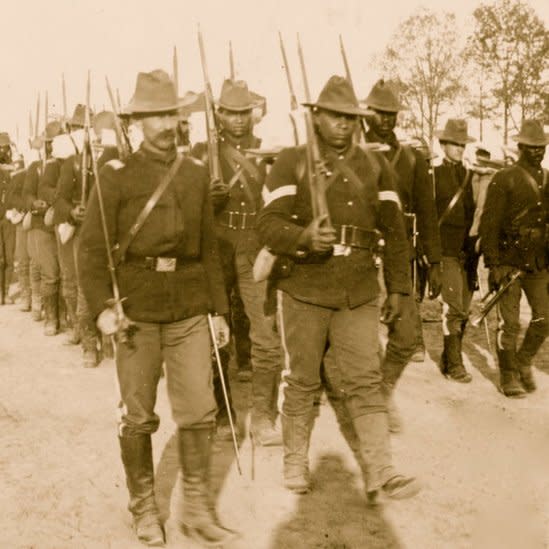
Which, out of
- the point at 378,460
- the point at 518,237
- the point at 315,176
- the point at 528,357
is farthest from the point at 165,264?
the point at 528,357

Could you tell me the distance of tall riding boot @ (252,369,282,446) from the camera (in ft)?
23.2

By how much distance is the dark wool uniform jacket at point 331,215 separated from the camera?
18.9 feet

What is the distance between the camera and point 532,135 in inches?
336

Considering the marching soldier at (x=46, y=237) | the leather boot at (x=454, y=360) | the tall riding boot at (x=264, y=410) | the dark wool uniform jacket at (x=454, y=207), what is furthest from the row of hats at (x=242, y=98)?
the marching soldier at (x=46, y=237)

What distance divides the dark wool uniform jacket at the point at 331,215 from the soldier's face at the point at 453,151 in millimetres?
3841

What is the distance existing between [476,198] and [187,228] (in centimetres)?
602

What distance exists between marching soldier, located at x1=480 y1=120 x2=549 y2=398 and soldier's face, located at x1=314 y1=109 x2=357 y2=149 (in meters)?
3.05

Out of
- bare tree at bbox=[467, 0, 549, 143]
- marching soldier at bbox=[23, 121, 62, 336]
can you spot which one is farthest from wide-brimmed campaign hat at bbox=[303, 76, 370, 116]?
bare tree at bbox=[467, 0, 549, 143]

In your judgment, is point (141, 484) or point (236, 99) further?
point (236, 99)

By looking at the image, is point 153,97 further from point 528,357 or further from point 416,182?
point 528,357

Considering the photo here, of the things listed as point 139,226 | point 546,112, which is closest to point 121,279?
point 139,226

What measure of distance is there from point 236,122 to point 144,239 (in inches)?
110

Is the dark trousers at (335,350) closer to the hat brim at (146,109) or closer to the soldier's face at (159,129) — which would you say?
the soldier's face at (159,129)

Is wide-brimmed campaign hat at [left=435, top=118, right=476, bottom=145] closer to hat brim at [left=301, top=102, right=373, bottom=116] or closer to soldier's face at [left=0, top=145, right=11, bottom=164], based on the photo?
hat brim at [left=301, top=102, right=373, bottom=116]
